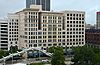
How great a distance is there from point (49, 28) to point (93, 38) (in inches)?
489

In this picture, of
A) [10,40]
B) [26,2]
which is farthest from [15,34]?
[26,2]

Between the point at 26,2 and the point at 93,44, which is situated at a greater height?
the point at 26,2

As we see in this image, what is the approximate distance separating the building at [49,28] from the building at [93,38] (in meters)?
4.95

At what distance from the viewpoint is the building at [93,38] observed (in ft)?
189

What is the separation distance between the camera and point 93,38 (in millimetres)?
59875

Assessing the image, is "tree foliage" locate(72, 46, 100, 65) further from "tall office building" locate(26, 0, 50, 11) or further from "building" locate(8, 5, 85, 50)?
"tall office building" locate(26, 0, 50, 11)

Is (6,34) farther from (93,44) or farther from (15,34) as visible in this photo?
(93,44)

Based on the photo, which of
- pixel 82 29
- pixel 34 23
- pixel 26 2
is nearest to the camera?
pixel 34 23

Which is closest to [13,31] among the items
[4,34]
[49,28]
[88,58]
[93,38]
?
[4,34]

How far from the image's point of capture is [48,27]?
5191cm

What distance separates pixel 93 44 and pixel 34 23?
15.1 metres

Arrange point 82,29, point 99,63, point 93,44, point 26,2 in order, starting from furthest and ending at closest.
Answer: point 26,2 < point 93,44 < point 82,29 < point 99,63

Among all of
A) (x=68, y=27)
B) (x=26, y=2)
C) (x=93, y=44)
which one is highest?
(x=26, y=2)

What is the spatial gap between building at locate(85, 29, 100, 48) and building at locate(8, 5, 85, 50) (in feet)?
16.2
